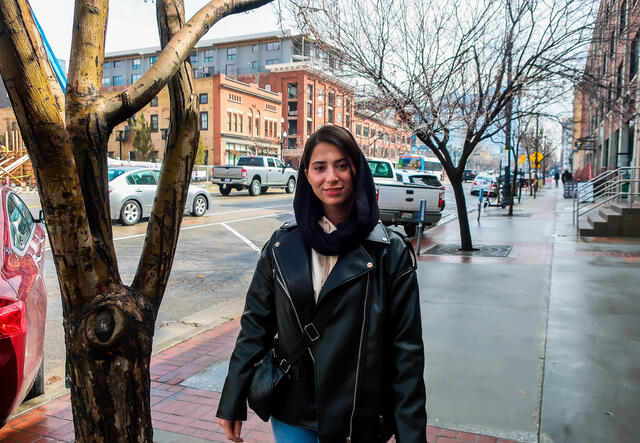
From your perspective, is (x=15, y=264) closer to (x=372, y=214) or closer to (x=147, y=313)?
(x=147, y=313)

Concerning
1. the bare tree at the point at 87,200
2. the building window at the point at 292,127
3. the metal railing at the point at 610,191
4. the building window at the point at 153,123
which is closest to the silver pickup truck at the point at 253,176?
the metal railing at the point at 610,191

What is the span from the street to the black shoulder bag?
Answer: 11.7 ft

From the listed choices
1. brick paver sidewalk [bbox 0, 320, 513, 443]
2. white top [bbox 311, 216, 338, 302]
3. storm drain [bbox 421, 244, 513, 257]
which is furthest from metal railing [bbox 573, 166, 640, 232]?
white top [bbox 311, 216, 338, 302]

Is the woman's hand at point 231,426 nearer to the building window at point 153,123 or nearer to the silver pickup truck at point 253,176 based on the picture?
the silver pickup truck at point 253,176

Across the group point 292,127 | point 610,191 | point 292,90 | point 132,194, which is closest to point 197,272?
point 132,194

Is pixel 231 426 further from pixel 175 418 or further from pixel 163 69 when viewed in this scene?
pixel 175 418

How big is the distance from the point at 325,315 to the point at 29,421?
9.82 feet

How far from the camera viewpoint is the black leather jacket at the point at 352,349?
1954mm

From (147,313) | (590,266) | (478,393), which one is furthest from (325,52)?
(147,313)

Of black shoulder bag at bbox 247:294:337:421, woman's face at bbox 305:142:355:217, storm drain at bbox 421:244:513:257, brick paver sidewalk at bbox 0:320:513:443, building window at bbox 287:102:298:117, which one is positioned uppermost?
building window at bbox 287:102:298:117

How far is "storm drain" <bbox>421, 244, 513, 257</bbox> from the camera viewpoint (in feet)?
36.9

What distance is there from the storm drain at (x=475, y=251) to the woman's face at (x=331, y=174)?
9416mm

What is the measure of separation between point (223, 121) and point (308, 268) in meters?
57.8

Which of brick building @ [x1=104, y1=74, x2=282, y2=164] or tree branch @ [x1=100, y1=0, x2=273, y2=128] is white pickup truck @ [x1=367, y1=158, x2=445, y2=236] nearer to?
tree branch @ [x1=100, y1=0, x2=273, y2=128]
